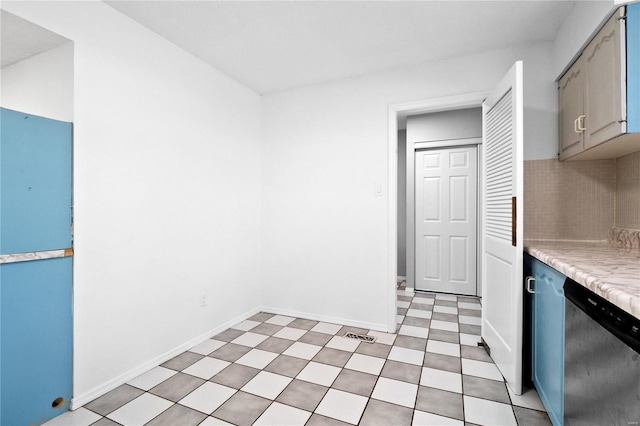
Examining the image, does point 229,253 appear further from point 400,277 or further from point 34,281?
point 400,277

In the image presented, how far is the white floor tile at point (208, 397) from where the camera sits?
1817 mm

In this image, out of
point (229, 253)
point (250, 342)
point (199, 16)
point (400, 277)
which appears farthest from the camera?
point (400, 277)

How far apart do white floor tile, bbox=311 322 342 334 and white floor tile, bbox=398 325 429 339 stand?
60 cm

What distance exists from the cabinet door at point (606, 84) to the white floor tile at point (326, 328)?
2.41 m

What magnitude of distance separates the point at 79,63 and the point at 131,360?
6.35 ft

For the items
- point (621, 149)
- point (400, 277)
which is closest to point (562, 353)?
point (621, 149)

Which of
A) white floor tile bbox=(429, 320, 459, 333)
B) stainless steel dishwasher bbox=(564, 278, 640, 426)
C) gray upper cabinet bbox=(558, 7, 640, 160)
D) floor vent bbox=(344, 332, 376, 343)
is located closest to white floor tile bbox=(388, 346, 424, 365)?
floor vent bbox=(344, 332, 376, 343)

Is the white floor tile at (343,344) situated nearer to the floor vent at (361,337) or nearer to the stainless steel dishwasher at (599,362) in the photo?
the floor vent at (361,337)

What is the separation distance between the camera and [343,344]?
105 inches

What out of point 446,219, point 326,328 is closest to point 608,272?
point 326,328

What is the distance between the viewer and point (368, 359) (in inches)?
94.1

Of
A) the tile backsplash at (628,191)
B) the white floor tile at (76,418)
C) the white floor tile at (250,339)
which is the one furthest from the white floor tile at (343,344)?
the tile backsplash at (628,191)

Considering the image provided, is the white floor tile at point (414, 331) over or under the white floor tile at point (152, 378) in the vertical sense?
over

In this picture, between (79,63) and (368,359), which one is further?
(368,359)
